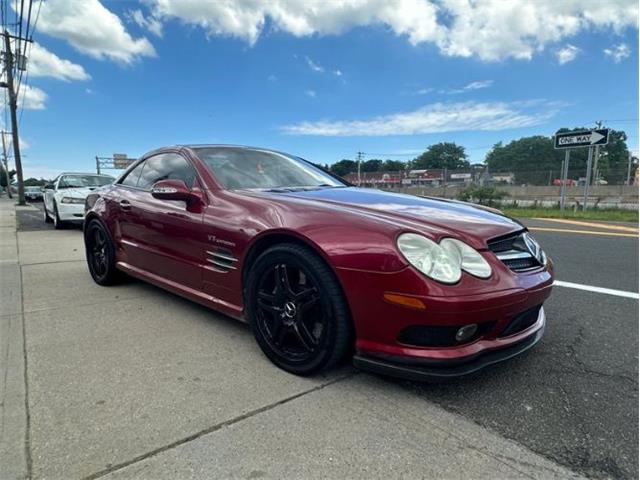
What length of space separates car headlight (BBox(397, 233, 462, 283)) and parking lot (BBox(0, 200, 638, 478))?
0.66 m

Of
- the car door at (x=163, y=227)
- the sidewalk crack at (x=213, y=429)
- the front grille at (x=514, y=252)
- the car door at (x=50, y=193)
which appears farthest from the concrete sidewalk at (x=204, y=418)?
the car door at (x=50, y=193)

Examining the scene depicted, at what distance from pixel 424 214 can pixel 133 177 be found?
9.71 ft

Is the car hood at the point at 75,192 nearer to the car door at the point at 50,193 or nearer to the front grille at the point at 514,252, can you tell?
the car door at the point at 50,193

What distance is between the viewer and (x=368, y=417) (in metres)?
1.99

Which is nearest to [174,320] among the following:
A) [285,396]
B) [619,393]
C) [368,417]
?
[285,396]

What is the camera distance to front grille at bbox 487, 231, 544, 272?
2.21m

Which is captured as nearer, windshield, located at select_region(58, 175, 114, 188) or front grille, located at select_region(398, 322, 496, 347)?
front grille, located at select_region(398, 322, 496, 347)

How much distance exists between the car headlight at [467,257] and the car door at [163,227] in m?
1.65

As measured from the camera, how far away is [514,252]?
2320mm

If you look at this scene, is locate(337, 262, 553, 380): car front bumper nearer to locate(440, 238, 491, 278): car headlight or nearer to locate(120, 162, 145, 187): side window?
locate(440, 238, 491, 278): car headlight

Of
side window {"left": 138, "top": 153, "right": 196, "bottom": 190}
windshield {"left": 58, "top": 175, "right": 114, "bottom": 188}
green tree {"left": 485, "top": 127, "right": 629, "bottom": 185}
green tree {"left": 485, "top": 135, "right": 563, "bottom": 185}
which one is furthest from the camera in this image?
green tree {"left": 485, "top": 135, "right": 563, "bottom": 185}

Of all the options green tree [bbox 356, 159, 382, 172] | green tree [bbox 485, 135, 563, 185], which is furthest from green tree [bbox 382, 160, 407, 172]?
green tree [bbox 485, 135, 563, 185]

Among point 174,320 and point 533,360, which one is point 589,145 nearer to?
point 533,360

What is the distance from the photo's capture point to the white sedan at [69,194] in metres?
9.38
